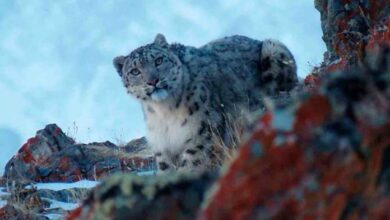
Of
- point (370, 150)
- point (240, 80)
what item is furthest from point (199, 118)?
point (370, 150)

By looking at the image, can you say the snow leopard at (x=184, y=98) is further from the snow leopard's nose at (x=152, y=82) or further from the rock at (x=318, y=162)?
the rock at (x=318, y=162)

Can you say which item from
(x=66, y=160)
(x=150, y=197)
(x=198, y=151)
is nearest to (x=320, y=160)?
(x=150, y=197)

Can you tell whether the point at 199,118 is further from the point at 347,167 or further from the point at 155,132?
the point at 347,167

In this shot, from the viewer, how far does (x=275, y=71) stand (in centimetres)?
1505

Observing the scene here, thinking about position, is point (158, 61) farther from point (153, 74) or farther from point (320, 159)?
point (320, 159)

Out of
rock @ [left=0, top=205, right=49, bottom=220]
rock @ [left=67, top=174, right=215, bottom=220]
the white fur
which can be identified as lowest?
rock @ [left=67, top=174, right=215, bottom=220]

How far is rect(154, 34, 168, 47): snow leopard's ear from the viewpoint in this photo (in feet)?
43.6

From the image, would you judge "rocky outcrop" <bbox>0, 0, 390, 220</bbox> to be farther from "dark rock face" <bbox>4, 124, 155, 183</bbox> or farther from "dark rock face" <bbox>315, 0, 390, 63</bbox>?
"dark rock face" <bbox>4, 124, 155, 183</bbox>

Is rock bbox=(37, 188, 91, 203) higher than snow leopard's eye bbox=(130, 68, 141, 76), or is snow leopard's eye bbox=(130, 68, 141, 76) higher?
snow leopard's eye bbox=(130, 68, 141, 76)

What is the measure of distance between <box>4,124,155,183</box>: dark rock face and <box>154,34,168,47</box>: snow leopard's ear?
2.43 m

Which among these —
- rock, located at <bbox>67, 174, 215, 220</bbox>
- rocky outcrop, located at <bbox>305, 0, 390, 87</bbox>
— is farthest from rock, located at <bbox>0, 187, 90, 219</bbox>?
rock, located at <bbox>67, 174, 215, 220</bbox>

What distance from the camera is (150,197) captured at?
140 inches

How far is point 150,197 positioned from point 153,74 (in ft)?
29.9

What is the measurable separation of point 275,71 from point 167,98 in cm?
280
